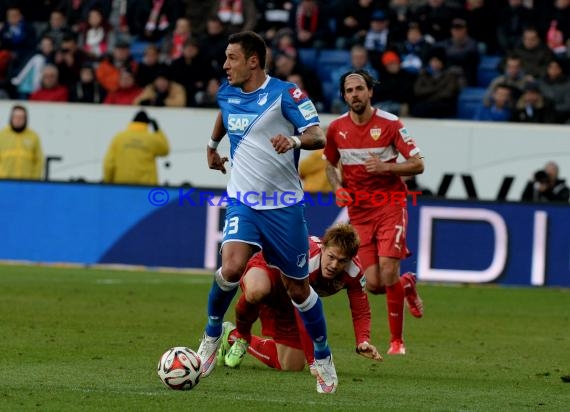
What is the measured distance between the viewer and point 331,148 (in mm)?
12531

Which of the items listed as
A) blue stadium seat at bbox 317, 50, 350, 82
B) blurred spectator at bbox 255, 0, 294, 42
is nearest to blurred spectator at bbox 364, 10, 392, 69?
blue stadium seat at bbox 317, 50, 350, 82

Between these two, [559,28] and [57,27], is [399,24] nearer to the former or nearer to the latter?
[559,28]

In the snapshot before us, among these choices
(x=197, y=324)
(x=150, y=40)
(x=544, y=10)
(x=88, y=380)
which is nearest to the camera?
(x=88, y=380)

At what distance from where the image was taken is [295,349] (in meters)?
10.6

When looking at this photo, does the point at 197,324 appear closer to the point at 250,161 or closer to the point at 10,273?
the point at 250,161

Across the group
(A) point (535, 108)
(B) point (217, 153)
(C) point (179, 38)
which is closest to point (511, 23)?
(A) point (535, 108)

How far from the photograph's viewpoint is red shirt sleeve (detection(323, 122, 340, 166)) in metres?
12.5

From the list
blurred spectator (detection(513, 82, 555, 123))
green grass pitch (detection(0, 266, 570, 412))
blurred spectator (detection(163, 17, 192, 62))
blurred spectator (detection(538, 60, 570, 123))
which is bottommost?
green grass pitch (detection(0, 266, 570, 412))

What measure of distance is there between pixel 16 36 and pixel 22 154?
4565 mm

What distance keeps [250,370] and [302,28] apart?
14208 millimetres

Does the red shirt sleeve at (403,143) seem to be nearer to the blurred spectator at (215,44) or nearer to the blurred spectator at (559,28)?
the blurred spectator at (559,28)

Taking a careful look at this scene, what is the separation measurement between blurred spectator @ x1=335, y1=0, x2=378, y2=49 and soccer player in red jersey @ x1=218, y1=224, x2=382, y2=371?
1322 cm

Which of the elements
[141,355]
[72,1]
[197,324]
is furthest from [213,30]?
[141,355]

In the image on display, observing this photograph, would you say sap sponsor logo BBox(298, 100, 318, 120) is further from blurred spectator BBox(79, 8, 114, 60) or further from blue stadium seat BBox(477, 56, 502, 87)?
blurred spectator BBox(79, 8, 114, 60)
